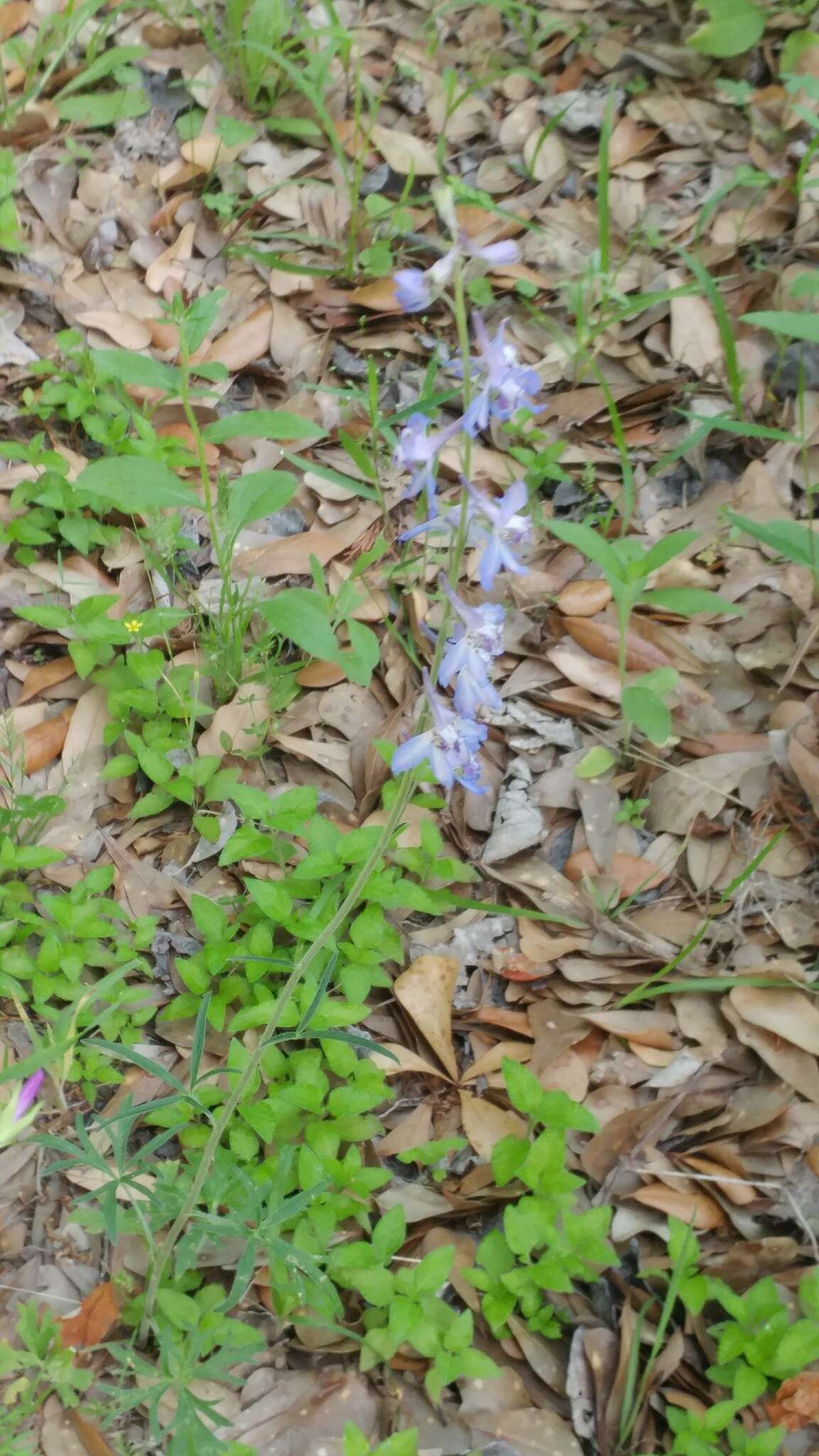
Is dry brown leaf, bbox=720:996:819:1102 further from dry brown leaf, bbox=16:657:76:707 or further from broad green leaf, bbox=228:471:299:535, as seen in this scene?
dry brown leaf, bbox=16:657:76:707

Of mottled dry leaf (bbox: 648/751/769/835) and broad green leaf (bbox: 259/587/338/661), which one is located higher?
broad green leaf (bbox: 259/587/338/661)

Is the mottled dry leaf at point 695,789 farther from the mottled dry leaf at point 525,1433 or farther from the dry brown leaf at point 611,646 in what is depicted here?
the mottled dry leaf at point 525,1433

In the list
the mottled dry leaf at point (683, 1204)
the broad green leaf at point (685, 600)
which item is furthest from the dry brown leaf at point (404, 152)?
the mottled dry leaf at point (683, 1204)

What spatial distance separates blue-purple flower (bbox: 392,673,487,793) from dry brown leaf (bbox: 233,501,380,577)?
151 cm

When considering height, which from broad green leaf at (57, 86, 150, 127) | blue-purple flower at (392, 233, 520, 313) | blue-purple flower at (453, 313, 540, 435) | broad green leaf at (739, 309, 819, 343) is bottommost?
broad green leaf at (739, 309, 819, 343)

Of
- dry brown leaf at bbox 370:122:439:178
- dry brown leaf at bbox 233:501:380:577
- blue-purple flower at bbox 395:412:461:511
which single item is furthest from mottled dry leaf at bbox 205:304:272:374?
blue-purple flower at bbox 395:412:461:511

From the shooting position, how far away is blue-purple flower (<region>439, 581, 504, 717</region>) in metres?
1.49

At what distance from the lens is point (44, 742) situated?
2.76 meters

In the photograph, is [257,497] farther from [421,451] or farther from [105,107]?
[105,107]

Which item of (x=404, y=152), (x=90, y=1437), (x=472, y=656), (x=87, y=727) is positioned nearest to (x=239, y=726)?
(x=87, y=727)

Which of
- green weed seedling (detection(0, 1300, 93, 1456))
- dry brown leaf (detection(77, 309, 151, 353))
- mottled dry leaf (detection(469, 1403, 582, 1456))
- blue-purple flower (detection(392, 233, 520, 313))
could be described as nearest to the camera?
blue-purple flower (detection(392, 233, 520, 313))

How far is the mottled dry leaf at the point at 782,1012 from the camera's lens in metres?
2.37

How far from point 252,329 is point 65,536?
3.05ft

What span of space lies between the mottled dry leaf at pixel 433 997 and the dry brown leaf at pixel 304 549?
112 centimetres
